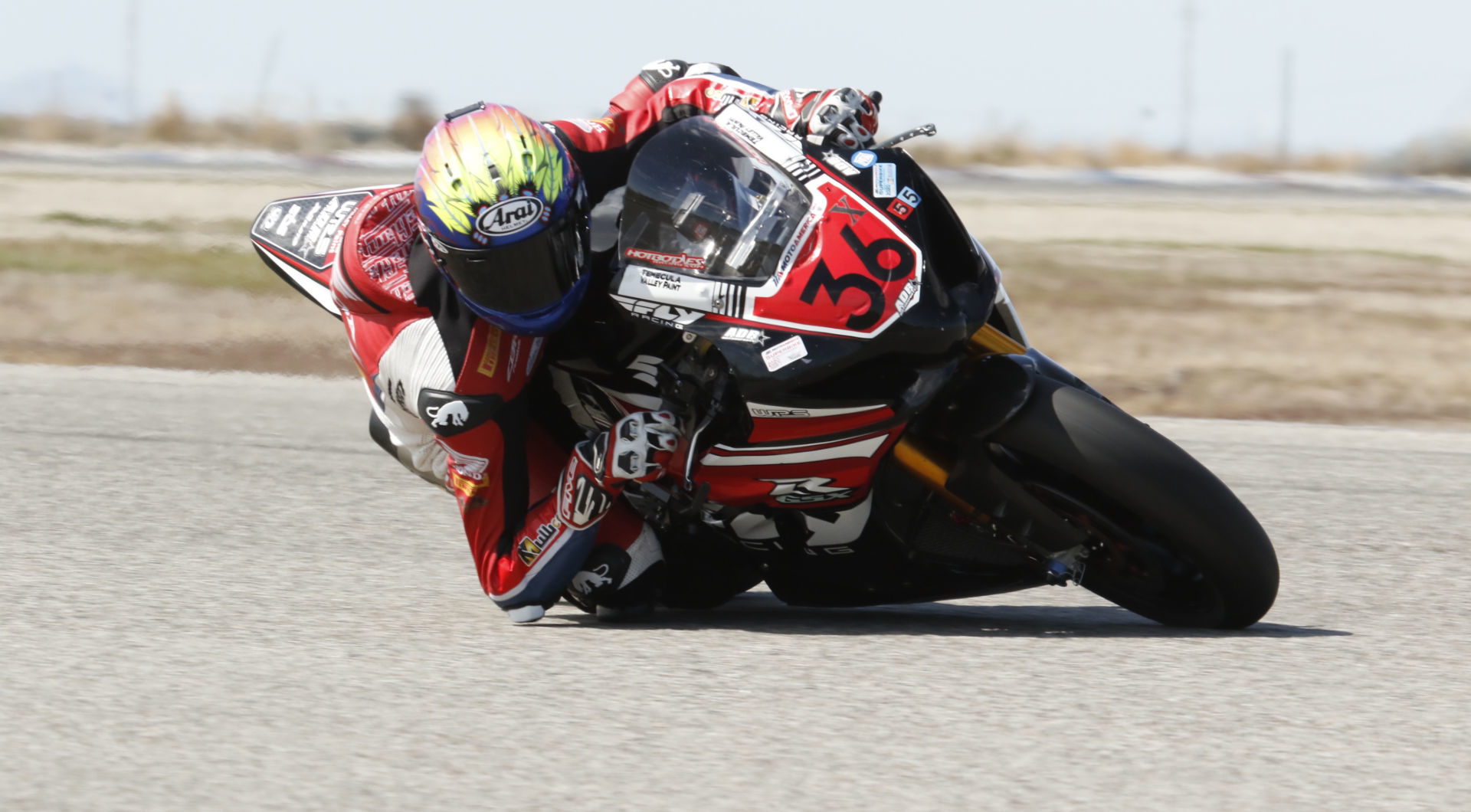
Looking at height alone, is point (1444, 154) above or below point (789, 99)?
below

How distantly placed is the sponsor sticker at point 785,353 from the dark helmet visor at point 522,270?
474 mm

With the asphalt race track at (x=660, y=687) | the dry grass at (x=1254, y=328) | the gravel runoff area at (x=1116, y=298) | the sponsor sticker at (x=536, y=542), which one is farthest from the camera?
the gravel runoff area at (x=1116, y=298)

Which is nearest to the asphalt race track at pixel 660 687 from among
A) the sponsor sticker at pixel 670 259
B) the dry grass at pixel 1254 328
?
Answer: the sponsor sticker at pixel 670 259

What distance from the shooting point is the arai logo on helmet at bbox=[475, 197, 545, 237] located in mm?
3525

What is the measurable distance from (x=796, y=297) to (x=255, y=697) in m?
1.35

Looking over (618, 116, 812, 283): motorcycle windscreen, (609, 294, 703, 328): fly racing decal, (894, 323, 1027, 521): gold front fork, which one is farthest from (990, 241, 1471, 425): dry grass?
(609, 294, 703, 328): fly racing decal

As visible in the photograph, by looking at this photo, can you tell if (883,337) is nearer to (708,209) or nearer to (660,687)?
(708,209)

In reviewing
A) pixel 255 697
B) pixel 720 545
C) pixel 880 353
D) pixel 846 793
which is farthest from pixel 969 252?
pixel 255 697

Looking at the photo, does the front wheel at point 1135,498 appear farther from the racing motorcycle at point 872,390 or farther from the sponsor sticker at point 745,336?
the sponsor sticker at point 745,336

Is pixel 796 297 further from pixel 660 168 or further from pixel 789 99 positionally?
pixel 789 99

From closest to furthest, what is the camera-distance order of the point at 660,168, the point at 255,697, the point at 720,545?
the point at 255,697, the point at 660,168, the point at 720,545

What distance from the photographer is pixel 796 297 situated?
351 centimetres

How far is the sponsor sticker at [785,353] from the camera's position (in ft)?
11.5

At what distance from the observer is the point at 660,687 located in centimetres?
348
